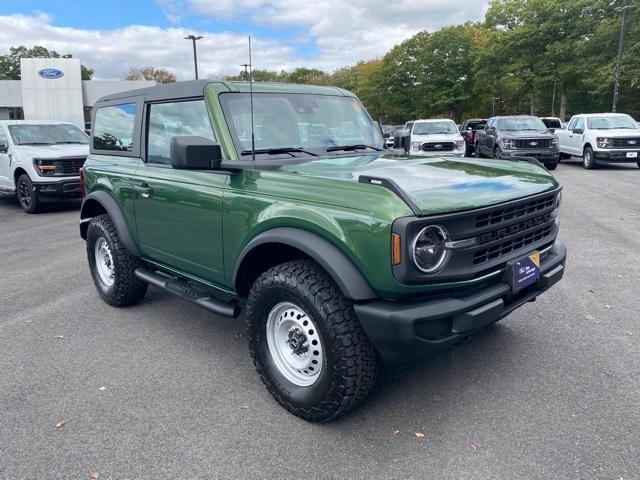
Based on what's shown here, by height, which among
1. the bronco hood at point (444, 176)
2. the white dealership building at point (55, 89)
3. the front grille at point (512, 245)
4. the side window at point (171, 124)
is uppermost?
the white dealership building at point (55, 89)

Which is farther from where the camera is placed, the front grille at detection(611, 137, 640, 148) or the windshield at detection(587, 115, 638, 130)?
the windshield at detection(587, 115, 638, 130)

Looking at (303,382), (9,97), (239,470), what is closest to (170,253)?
(303,382)

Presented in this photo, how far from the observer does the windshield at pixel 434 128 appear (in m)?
17.4

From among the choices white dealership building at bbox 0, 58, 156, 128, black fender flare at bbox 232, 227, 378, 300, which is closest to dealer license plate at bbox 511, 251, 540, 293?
black fender flare at bbox 232, 227, 378, 300

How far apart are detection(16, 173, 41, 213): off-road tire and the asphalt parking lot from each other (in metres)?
6.18

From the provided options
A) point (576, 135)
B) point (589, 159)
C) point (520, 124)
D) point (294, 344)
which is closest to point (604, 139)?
point (589, 159)

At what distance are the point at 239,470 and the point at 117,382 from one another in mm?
1354

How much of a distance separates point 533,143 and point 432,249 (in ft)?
50.5

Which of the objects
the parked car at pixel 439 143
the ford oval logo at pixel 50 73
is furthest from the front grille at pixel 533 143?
the ford oval logo at pixel 50 73

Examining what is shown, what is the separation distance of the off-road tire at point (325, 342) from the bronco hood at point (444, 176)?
0.60 metres

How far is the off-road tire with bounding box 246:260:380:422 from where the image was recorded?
9.07ft

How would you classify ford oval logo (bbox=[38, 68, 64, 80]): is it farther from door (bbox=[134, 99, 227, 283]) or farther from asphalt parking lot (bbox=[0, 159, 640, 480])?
door (bbox=[134, 99, 227, 283])

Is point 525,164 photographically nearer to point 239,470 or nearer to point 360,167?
point 360,167

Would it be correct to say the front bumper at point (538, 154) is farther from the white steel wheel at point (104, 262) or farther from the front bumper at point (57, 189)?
the white steel wheel at point (104, 262)
